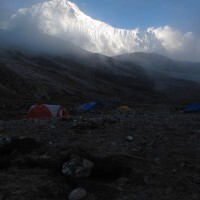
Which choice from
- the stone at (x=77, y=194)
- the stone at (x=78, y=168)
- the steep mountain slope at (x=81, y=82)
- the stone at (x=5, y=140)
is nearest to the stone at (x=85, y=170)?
the stone at (x=78, y=168)

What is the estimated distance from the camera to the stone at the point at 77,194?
8.63m

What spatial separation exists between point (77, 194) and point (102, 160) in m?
2.09

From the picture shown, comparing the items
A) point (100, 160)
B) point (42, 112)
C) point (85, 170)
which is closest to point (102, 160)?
point (100, 160)

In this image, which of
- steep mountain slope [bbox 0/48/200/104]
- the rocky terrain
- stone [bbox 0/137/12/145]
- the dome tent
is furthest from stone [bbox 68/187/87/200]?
steep mountain slope [bbox 0/48/200/104]

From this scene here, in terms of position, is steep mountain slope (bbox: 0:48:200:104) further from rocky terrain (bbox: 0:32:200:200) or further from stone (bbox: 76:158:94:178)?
stone (bbox: 76:158:94:178)

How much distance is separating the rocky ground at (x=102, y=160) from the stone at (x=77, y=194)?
0.9 inches

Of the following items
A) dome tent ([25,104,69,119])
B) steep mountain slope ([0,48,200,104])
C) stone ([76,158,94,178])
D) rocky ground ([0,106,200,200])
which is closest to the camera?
rocky ground ([0,106,200,200])

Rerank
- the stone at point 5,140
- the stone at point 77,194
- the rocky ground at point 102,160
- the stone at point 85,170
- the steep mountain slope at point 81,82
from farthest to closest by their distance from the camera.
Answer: the steep mountain slope at point 81,82 < the stone at point 5,140 < the stone at point 85,170 < the rocky ground at point 102,160 < the stone at point 77,194

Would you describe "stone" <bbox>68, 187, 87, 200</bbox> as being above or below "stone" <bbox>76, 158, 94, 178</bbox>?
below

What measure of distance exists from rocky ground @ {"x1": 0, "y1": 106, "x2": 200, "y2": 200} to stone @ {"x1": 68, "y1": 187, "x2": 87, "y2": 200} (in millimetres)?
23

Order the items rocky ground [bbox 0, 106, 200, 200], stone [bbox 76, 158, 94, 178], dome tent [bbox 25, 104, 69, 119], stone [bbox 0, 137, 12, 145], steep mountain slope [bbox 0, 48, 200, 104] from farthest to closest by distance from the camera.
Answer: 1. steep mountain slope [bbox 0, 48, 200, 104]
2. dome tent [bbox 25, 104, 69, 119]
3. stone [bbox 0, 137, 12, 145]
4. stone [bbox 76, 158, 94, 178]
5. rocky ground [bbox 0, 106, 200, 200]

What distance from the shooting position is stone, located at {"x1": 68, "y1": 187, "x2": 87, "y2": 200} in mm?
8633

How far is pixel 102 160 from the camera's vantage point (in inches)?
420

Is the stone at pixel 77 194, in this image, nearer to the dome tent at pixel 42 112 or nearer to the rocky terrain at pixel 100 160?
the rocky terrain at pixel 100 160
